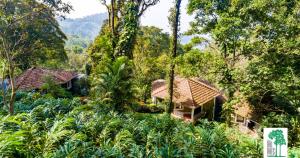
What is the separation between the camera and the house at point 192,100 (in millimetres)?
21281

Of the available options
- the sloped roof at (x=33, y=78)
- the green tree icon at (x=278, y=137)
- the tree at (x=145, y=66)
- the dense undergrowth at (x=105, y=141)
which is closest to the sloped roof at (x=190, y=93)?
the tree at (x=145, y=66)

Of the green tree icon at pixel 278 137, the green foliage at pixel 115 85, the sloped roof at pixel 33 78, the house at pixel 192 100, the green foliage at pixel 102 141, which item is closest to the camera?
the green tree icon at pixel 278 137

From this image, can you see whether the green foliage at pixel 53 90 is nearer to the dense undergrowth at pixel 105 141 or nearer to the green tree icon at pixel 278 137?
the dense undergrowth at pixel 105 141

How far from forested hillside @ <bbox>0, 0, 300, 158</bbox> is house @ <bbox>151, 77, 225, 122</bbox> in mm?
116

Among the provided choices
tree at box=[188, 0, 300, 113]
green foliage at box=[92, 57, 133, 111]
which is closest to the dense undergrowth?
tree at box=[188, 0, 300, 113]

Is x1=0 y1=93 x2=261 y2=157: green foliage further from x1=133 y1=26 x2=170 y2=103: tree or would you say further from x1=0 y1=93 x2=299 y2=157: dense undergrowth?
x1=133 y1=26 x2=170 y2=103: tree

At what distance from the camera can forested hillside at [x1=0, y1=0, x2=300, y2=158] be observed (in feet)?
23.0

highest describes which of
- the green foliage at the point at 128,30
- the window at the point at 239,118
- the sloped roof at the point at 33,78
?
the green foliage at the point at 128,30

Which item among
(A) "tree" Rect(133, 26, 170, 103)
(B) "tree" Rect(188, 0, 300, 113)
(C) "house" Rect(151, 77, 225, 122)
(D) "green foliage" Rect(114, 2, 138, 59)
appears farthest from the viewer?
(A) "tree" Rect(133, 26, 170, 103)

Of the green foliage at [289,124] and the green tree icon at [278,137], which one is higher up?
the green tree icon at [278,137]

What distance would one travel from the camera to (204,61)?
15.3 meters

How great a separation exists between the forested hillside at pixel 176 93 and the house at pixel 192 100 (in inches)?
4.6

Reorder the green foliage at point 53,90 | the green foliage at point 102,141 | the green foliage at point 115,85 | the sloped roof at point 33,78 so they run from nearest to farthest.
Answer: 1. the green foliage at point 102,141
2. the green foliage at point 115,85
3. the green foliage at point 53,90
4. the sloped roof at point 33,78

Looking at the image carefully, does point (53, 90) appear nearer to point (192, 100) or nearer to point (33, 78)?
point (33, 78)
